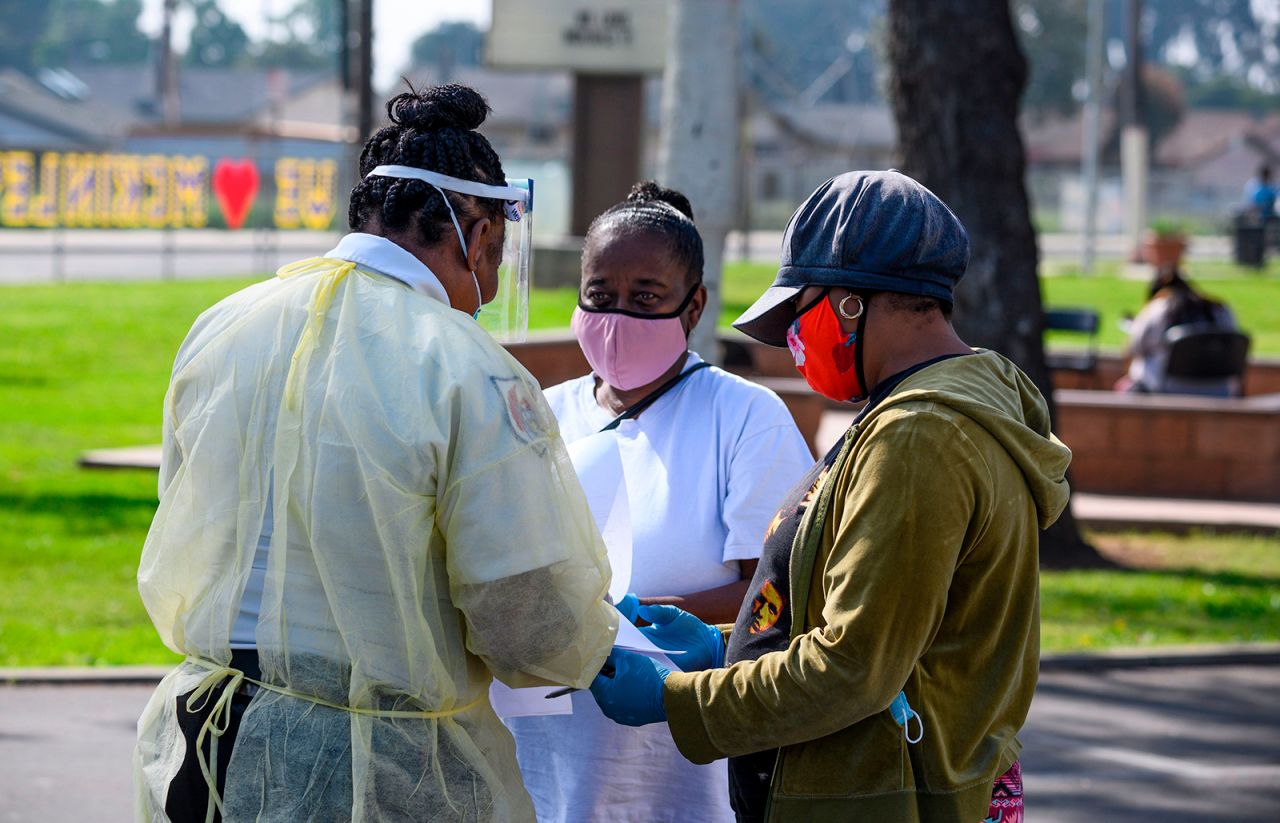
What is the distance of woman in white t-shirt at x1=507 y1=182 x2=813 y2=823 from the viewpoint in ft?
10.4

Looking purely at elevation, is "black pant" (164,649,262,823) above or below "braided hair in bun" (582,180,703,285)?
below

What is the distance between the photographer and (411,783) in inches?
94.3

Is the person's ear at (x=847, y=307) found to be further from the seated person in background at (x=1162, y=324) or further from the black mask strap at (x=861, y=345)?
the seated person in background at (x=1162, y=324)

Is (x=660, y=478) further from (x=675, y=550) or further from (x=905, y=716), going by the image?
(x=905, y=716)

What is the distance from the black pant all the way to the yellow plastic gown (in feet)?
0.08

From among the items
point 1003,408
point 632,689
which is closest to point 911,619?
point 1003,408

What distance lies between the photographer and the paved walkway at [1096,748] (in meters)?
5.57

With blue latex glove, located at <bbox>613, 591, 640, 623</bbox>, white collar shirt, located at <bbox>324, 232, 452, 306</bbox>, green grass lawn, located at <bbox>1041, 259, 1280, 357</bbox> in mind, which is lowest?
green grass lawn, located at <bbox>1041, 259, 1280, 357</bbox>

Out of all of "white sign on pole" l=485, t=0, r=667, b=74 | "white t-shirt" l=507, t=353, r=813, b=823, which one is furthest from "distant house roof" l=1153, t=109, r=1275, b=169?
"white t-shirt" l=507, t=353, r=813, b=823

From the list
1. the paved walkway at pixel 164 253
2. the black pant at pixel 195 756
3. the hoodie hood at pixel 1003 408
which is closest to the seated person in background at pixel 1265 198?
the paved walkway at pixel 164 253

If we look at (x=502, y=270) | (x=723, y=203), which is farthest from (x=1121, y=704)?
(x=502, y=270)

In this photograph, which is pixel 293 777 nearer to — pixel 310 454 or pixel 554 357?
pixel 310 454

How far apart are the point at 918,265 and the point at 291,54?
10912cm

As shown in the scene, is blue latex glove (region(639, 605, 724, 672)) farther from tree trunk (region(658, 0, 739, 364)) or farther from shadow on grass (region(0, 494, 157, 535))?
shadow on grass (region(0, 494, 157, 535))
